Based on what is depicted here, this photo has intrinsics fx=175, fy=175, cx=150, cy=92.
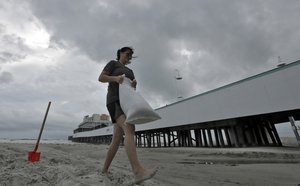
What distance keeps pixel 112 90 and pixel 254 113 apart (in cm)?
1048

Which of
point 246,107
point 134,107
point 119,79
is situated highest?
point 246,107

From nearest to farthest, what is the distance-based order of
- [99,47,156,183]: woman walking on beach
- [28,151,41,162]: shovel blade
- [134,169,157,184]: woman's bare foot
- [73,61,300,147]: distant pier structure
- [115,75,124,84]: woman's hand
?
[134,169,157,184]: woman's bare foot
[99,47,156,183]: woman walking on beach
[115,75,124,84]: woman's hand
[28,151,41,162]: shovel blade
[73,61,300,147]: distant pier structure

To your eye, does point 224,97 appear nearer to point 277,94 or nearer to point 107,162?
point 277,94

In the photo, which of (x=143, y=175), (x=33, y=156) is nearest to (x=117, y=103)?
(x=143, y=175)

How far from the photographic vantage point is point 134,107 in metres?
1.44

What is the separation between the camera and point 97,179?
5.06 ft

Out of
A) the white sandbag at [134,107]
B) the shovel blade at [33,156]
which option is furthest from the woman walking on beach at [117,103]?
the shovel blade at [33,156]

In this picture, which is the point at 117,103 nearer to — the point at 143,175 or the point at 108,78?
the point at 108,78

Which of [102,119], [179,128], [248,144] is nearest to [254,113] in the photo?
[248,144]

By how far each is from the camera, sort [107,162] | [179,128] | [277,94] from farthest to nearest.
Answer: [179,128] < [277,94] < [107,162]

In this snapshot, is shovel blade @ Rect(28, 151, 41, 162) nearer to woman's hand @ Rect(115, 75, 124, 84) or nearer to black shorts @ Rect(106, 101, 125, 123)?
black shorts @ Rect(106, 101, 125, 123)

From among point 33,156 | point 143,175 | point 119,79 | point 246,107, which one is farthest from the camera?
point 246,107

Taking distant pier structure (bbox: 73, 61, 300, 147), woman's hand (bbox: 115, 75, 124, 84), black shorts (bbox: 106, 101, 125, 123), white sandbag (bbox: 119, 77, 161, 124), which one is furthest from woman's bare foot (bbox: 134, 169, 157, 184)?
distant pier structure (bbox: 73, 61, 300, 147)

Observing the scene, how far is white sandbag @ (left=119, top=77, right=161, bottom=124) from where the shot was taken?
56.1 inches
